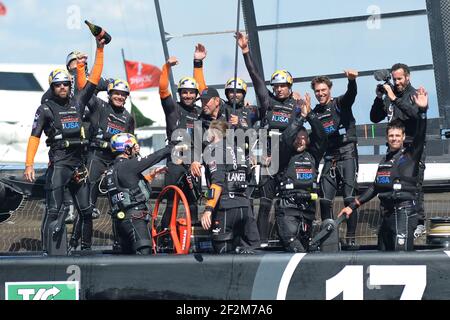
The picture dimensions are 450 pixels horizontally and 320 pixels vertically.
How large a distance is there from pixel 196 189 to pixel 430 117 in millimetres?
2917

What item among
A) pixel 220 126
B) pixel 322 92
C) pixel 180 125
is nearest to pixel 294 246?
pixel 220 126

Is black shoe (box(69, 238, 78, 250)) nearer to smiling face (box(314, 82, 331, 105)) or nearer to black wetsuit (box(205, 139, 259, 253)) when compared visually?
black wetsuit (box(205, 139, 259, 253))

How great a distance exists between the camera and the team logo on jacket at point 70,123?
10.3 m

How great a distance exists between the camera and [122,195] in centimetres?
955

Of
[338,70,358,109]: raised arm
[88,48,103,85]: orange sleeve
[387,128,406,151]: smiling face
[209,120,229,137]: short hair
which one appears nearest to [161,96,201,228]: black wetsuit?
[88,48,103,85]: orange sleeve

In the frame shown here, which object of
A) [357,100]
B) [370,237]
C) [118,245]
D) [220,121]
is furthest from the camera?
[357,100]

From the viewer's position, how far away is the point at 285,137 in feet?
32.3

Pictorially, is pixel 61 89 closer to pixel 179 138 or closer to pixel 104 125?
pixel 104 125

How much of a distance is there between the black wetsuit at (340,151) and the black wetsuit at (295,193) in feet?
1.69

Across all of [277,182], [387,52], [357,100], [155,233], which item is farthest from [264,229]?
[387,52]

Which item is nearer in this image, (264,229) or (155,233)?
(155,233)
